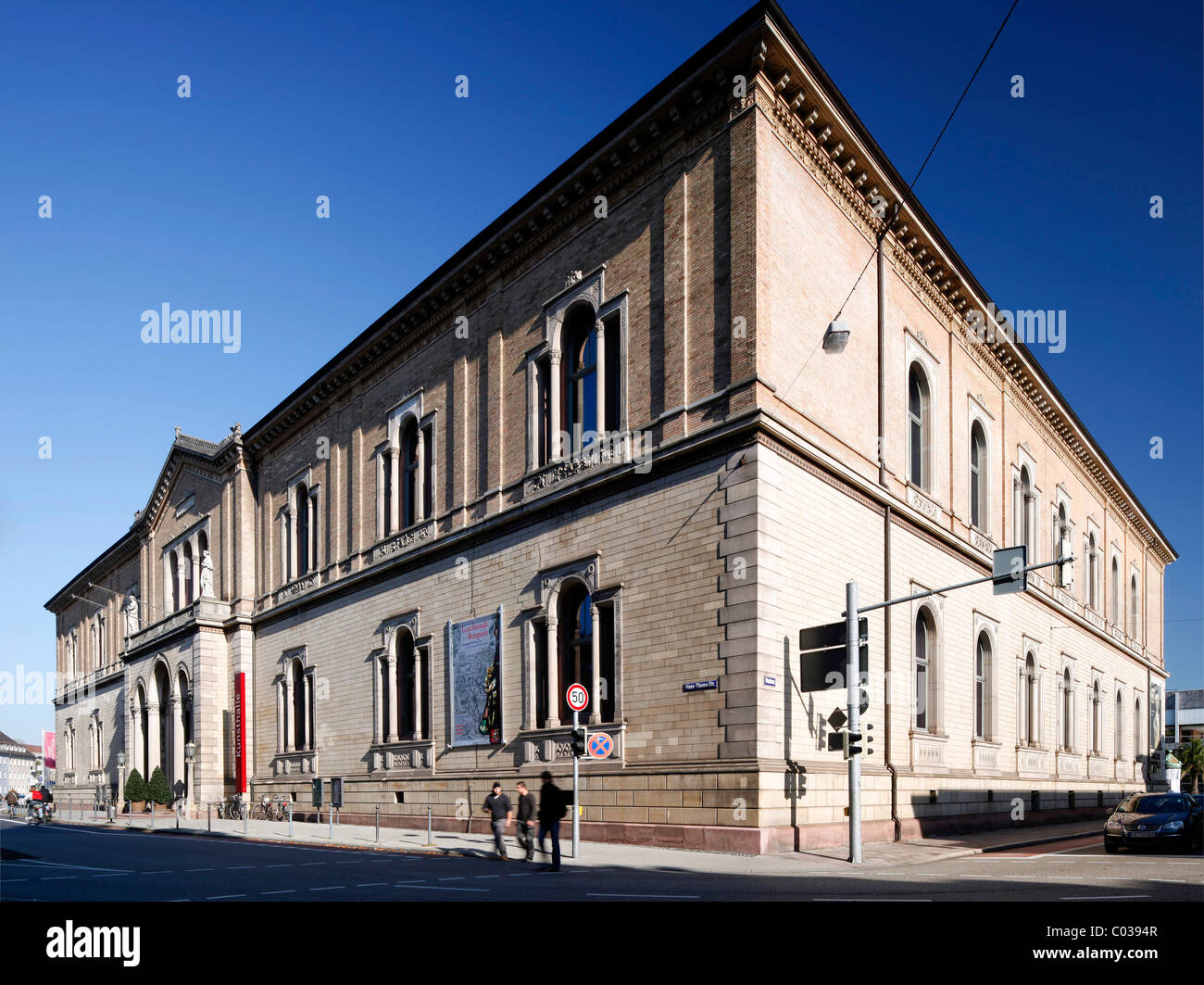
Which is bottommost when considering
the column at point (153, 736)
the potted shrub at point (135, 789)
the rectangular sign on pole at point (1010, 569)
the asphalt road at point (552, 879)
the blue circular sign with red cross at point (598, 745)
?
the potted shrub at point (135, 789)

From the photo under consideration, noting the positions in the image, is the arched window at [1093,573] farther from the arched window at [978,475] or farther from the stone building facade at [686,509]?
the arched window at [978,475]

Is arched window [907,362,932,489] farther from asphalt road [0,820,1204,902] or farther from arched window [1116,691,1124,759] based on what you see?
arched window [1116,691,1124,759]

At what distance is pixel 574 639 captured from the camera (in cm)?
2408

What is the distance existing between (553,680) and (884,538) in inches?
343

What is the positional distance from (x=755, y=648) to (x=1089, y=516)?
32.9 m

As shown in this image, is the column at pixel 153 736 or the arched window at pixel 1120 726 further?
the column at pixel 153 736

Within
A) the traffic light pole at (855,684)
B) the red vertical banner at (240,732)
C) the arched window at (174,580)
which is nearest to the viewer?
the traffic light pole at (855,684)

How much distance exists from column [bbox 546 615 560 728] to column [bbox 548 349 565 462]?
13.7 feet

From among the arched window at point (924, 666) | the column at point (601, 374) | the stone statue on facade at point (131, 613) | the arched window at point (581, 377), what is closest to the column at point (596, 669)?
the arched window at point (581, 377)

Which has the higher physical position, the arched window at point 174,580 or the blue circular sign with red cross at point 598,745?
the arched window at point 174,580

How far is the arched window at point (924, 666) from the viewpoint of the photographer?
26.3 meters

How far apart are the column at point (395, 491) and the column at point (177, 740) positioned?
62.2 feet

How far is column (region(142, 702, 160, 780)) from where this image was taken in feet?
160
